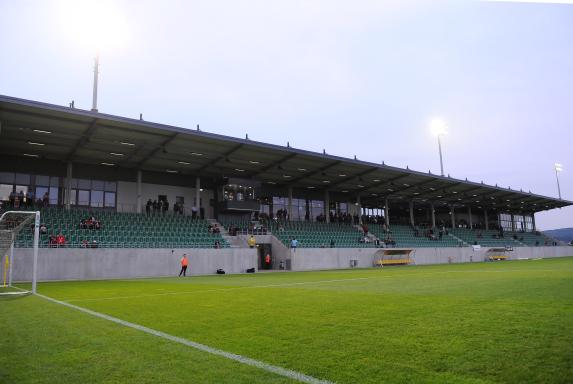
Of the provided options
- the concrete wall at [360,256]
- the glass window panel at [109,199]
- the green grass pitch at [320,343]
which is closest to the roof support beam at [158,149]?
the glass window panel at [109,199]

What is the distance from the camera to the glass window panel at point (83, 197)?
120 feet

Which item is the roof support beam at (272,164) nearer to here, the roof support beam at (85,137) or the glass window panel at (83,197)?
the glass window panel at (83,197)

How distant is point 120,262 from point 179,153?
36.0 ft

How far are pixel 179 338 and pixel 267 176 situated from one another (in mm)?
38187

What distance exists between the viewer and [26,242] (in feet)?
79.8

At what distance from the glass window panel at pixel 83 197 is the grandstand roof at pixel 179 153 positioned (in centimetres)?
279

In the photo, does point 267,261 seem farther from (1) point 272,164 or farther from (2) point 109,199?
(2) point 109,199

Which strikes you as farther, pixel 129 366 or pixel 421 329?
pixel 421 329

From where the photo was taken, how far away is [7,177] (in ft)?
111

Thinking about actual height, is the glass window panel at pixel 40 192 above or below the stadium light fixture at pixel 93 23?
below

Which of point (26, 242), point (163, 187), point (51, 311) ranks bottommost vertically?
point (51, 311)

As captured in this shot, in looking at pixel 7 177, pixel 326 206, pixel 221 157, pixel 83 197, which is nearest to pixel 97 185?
pixel 83 197

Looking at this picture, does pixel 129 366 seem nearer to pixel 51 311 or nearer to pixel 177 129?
pixel 51 311

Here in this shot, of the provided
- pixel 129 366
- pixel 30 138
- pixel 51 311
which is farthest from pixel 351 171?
pixel 129 366
